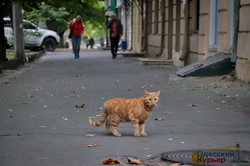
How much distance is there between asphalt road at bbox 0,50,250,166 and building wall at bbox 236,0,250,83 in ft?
1.10

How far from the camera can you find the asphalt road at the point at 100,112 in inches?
299

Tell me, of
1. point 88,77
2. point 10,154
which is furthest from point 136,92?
point 10,154

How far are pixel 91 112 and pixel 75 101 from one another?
1.78 meters

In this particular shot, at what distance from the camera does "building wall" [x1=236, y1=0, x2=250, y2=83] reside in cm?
1545

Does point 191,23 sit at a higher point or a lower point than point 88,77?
higher

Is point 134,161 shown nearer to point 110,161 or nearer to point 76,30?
point 110,161

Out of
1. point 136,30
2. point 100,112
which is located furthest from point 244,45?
point 136,30

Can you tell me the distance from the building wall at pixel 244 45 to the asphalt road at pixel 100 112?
1.10ft

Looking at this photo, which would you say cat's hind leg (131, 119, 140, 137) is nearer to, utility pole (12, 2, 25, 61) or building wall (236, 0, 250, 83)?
building wall (236, 0, 250, 83)

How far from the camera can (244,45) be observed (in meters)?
15.8

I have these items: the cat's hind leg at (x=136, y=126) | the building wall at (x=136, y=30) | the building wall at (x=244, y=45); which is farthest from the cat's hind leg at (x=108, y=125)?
the building wall at (x=136, y=30)

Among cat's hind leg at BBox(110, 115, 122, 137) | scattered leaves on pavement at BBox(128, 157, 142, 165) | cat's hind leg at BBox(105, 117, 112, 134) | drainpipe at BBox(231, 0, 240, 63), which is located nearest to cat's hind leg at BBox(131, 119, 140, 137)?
cat's hind leg at BBox(110, 115, 122, 137)

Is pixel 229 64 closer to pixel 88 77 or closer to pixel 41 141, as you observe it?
pixel 88 77

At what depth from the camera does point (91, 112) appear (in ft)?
38.2
